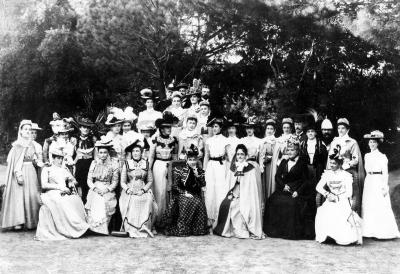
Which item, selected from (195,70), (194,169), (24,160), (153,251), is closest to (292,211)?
(194,169)

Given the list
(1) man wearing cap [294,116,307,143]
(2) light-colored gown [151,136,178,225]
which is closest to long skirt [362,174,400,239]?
(1) man wearing cap [294,116,307,143]

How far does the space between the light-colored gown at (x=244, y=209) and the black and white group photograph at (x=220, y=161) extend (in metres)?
0.02

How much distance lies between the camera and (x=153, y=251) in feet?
18.4

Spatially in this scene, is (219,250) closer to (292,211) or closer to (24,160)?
(292,211)

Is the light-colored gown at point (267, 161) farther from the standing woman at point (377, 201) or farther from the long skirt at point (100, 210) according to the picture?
the long skirt at point (100, 210)

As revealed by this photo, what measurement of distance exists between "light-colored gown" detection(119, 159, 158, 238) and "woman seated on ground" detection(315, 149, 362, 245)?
7.64 feet

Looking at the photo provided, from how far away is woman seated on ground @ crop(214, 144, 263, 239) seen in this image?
655cm

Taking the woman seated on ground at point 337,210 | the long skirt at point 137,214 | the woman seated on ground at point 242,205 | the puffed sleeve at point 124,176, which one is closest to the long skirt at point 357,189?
the woman seated on ground at point 337,210

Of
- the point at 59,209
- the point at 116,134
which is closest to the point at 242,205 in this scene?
the point at 116,134

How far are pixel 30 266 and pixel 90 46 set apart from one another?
27.3ft

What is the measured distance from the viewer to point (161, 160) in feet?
23.5

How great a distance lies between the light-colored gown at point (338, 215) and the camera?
19.8ft

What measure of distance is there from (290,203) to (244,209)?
66cm

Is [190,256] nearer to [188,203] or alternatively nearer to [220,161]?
[188,203]
